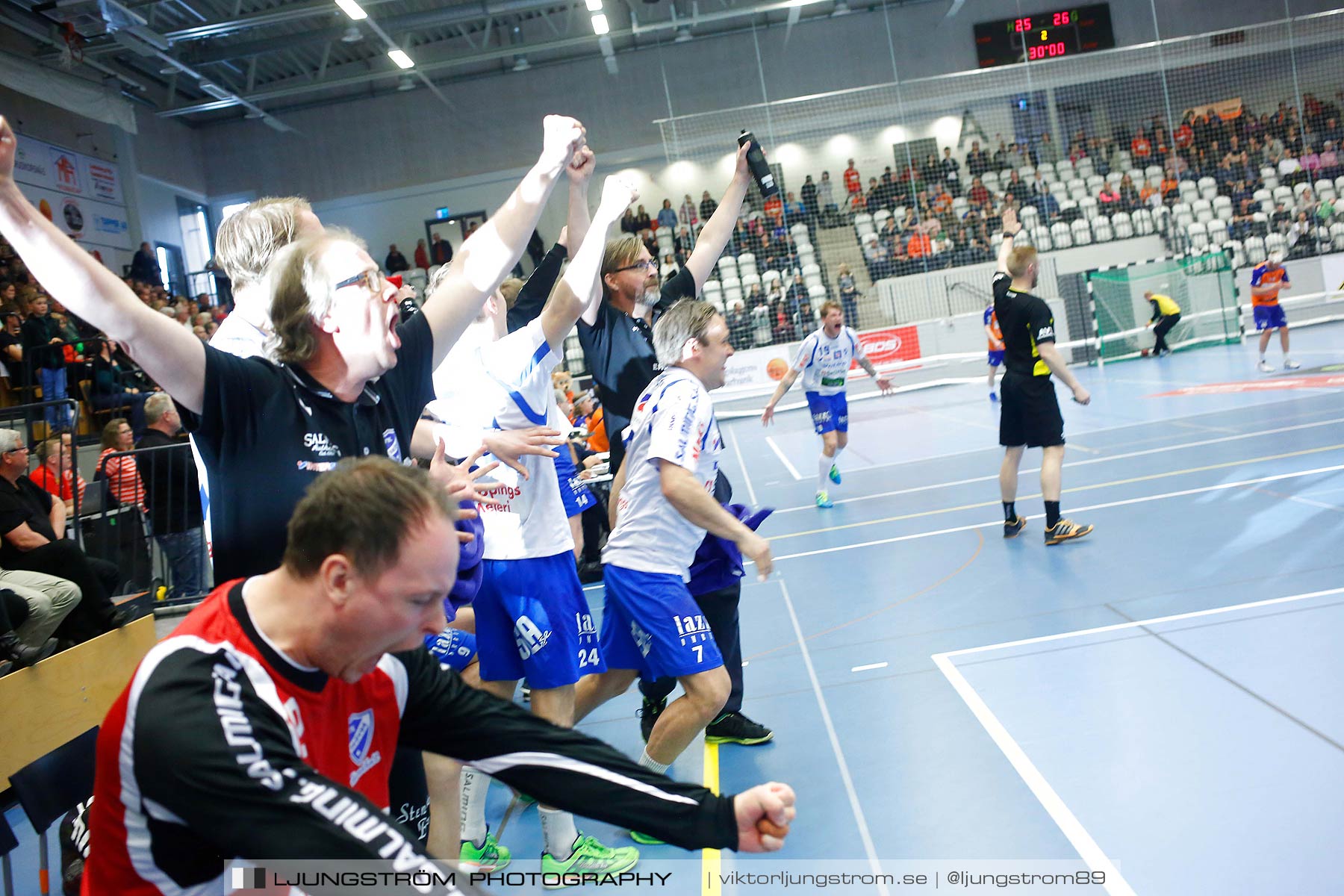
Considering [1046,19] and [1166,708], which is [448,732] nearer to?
[1166,708]

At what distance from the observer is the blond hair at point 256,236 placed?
7.26 ft

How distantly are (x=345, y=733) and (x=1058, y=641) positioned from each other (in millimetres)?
4195

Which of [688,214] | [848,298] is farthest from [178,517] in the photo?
[688,214]

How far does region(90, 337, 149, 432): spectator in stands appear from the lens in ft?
37.6

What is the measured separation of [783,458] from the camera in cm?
1353

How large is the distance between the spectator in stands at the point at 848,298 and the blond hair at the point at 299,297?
20.2 m

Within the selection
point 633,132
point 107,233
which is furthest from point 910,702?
point 633,132

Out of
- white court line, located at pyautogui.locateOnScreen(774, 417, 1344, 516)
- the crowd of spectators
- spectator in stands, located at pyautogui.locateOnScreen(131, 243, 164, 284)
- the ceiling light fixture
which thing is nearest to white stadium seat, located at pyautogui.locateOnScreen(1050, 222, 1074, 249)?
white court line, located at pyautogui.locateOnScreen(774, 417, 1344, 516)

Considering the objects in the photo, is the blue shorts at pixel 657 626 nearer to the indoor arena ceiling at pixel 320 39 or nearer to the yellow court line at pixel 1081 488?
the yellow court line at pixel 1081 488

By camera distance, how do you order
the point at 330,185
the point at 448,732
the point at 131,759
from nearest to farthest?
the point at 131,759 < the point at 448,732 < the point at 330,185

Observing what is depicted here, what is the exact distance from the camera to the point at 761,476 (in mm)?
12242

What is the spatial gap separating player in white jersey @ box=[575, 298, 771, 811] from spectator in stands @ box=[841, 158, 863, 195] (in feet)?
73.9

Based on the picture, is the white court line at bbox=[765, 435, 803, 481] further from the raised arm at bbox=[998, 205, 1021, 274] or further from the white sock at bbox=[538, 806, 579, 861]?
the white sock at bbox=[538, 806, 579, 861]

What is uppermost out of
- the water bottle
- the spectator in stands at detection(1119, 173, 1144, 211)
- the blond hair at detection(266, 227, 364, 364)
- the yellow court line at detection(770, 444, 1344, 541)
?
the spectator in stands at detection(1119, 173, 1144, 211)
